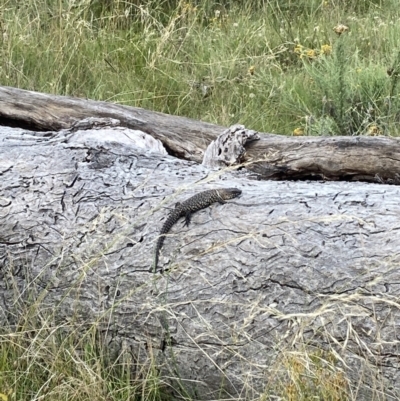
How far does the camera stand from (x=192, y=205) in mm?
2312

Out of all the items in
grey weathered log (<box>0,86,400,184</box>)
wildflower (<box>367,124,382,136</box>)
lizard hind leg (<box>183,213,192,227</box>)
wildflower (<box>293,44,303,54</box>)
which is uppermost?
lizard hind leg (<box>183,213,192,227</box>)

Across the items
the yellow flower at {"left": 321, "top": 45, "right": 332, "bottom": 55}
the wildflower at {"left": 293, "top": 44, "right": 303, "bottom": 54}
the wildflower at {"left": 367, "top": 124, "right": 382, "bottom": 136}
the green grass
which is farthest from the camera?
the wildflower at {"left": 293, "top": 44, "right": 303, "bottom": 54}

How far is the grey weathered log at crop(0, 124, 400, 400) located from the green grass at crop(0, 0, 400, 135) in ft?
6.62

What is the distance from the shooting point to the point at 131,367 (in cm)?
235

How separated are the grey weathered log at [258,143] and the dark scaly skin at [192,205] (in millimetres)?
196

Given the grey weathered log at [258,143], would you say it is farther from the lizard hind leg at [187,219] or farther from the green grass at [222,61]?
the green grass at [222,61]

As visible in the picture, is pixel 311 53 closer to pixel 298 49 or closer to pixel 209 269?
pixel 298 49

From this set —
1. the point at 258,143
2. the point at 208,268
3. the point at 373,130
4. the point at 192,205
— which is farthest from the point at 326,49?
the point at 208,268

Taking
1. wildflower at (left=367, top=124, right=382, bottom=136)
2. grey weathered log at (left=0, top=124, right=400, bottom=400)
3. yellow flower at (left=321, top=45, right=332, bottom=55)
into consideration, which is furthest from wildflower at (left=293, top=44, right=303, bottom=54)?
grey weathered log at (left=0, top=124, right=400, bottom=400)

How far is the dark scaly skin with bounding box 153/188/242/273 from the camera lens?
2281 millimetres

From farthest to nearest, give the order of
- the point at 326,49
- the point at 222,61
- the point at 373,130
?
the point at 222,61 < the point at 326,49 < the point at 373,130

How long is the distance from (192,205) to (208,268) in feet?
0.65

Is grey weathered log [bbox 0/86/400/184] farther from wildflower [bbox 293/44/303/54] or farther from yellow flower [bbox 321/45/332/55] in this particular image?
wildflower [bbox 293/44/303/54]

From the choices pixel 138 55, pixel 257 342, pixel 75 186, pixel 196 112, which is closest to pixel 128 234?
pixel 75 186
